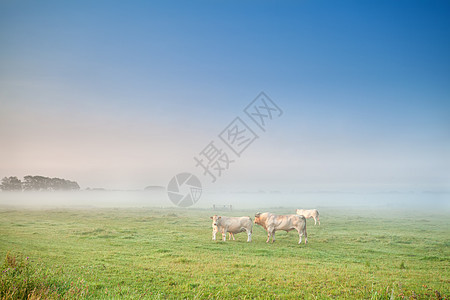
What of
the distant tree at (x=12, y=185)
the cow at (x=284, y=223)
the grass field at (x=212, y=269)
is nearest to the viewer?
the grass field at (x=212, y=269)

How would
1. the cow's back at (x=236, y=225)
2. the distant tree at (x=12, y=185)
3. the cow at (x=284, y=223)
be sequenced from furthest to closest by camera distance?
the distant tree at (x=12, y=185), the cow's back at (x=236, y=225), the cow at (x=284, y=223)

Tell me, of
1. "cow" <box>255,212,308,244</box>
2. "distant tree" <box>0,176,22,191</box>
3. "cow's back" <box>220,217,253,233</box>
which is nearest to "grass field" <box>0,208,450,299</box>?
"cow" <box>255,212,308,244</box>

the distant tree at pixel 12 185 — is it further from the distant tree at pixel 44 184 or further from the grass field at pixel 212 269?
the grass field at pixel 212 269

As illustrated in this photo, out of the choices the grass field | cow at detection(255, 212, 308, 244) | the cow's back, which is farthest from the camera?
the cow's back

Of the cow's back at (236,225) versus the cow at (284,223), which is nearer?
the cow at (284,223)

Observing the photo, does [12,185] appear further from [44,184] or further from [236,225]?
[236,225]

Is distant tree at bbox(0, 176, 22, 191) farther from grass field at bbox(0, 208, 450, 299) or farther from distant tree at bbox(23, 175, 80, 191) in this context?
grass field at bbox(0, 208, 450, 299)

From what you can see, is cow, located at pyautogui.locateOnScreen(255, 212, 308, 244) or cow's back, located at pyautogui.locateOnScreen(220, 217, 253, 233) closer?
cow, located at pyautogui.locateOnScreen(255, 212, 308, 244)

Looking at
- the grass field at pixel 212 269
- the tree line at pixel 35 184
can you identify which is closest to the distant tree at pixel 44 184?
the tree line at pixel 35 184

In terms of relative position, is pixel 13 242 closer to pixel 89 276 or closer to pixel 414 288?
pixel 89 276

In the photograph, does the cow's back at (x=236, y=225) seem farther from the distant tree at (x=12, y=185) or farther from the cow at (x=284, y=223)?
the distant tree at (x=12, y=185)

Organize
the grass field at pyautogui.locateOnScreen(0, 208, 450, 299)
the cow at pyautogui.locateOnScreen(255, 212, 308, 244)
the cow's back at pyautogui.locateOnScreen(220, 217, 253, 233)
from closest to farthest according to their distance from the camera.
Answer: the grass field at pyautogui.locateOnScreen(0, 208, 450, 299) → the cow at pyautogui.locateOnScreen(255, 212, 308, 244) → the cow's back at pyautogui.locateOnScreen(220, 217, 253, 233)

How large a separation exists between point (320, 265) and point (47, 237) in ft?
58.2

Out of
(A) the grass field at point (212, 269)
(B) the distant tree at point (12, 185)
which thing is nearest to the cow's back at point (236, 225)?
(A) the grass field at point (212, 269)
